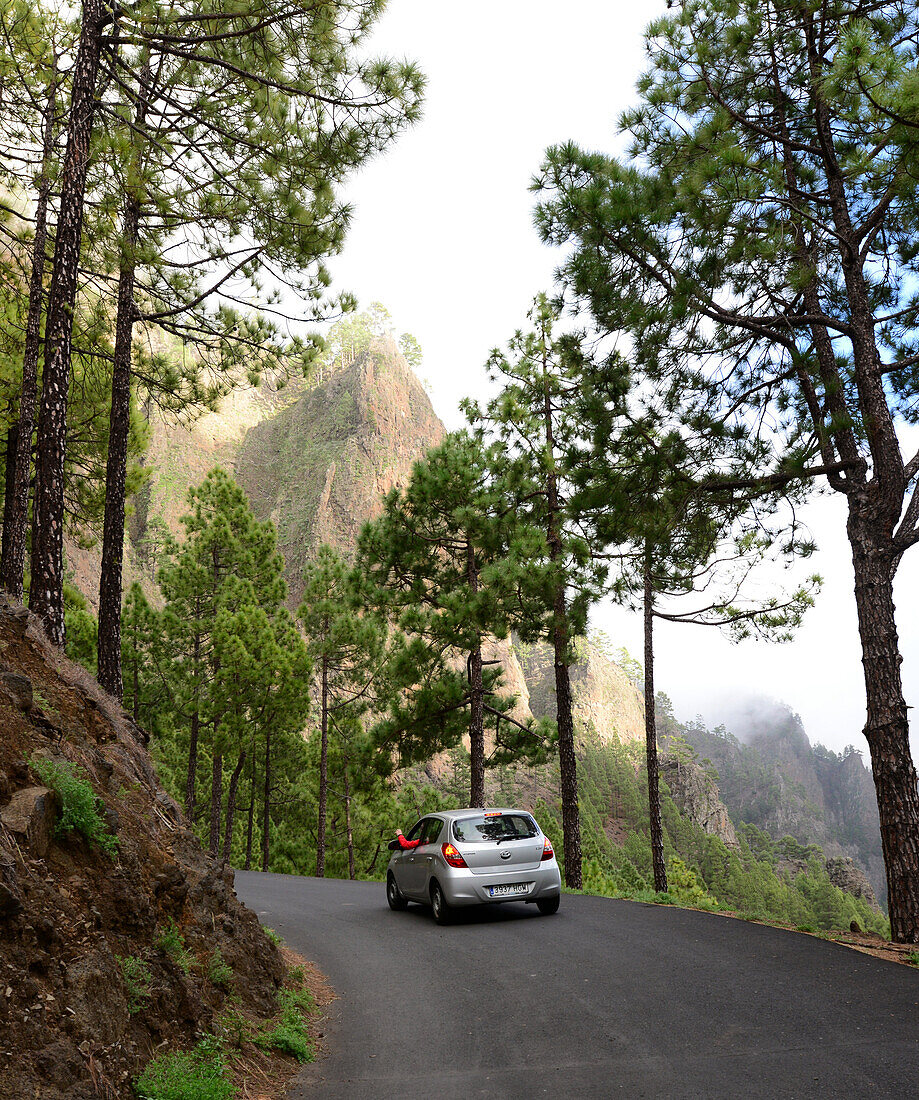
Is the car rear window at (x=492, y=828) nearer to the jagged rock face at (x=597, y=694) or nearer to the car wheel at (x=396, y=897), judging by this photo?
the car wheel at (x=396, y=897)

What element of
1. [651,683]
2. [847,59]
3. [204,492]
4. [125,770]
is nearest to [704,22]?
[847,59]

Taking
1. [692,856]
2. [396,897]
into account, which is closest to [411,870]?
[396,897]

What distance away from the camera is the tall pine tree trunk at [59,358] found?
7.75 m

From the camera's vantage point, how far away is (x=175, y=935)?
5012 mm

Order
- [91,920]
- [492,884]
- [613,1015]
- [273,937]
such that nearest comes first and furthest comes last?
[91,920] → [613,1015] → [273,937] → [492,884]

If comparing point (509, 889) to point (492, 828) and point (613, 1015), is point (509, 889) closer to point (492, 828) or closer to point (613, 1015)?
point (492, 828)

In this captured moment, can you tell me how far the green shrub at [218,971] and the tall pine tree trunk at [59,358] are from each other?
3.76 meters

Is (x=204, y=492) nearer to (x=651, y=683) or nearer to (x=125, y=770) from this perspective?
(x=651, y=683)

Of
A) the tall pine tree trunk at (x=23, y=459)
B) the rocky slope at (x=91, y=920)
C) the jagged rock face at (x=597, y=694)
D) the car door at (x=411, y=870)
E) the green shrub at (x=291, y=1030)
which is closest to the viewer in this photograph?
the rocky slope at (x=91, y=920)

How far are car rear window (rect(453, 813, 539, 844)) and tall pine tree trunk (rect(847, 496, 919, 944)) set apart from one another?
4411 millimetres

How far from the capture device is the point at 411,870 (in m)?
11.7

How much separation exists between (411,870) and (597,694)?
4486 inches

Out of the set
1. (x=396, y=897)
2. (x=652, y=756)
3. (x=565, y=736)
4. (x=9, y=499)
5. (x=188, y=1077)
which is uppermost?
(x=9, y=499)

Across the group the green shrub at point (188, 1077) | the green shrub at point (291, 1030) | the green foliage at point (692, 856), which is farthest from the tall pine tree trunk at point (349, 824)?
the green shrub at point (188, 1077)
